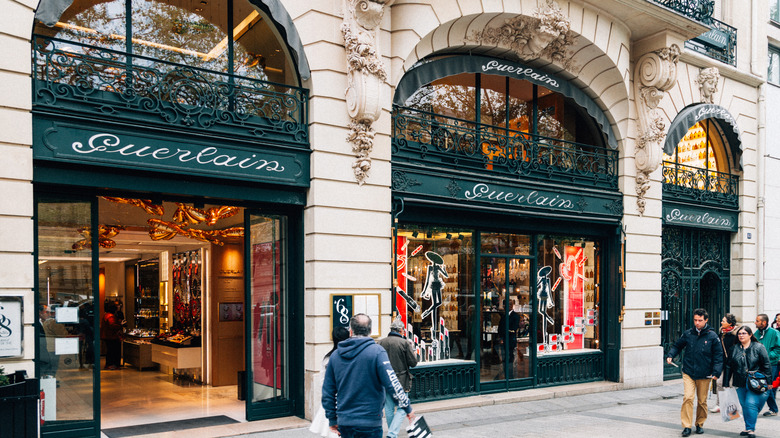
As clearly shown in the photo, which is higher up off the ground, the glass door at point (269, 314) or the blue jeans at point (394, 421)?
the glass door at point (269, 314)

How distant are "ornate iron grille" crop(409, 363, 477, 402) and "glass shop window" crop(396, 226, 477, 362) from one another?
230 millimetres

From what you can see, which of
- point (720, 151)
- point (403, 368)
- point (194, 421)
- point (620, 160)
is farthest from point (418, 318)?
point (720, 151)

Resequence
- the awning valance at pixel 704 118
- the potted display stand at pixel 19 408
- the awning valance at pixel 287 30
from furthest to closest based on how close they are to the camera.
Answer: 1. the awning valance at pixel 704 118
2. the awning valance at pixel 287 30
3. the potted display stand at pixel 19 408

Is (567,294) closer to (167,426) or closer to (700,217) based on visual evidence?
(700,217)

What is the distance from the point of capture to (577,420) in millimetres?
10922

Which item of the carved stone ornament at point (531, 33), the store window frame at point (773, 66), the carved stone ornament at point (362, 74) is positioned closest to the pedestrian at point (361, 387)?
the carved stone ornament at point (362, 74)

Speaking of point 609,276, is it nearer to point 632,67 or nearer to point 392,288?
point 632,67

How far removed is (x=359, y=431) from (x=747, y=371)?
6.76 metres

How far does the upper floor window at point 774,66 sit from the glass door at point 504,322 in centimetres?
1057

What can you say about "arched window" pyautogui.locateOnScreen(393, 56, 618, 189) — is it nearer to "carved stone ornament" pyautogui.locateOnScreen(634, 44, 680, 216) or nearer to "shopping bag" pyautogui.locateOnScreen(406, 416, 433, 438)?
"carved stone ornament" pyautogui.locateOnScreen(634, 44, 680, 216)

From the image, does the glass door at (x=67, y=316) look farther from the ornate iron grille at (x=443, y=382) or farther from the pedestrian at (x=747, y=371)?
the pedestrian at (x=747, y=371)

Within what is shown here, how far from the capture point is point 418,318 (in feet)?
38.8

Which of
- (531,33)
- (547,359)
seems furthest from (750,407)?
(531,33)

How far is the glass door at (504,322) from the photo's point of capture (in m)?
12.6
